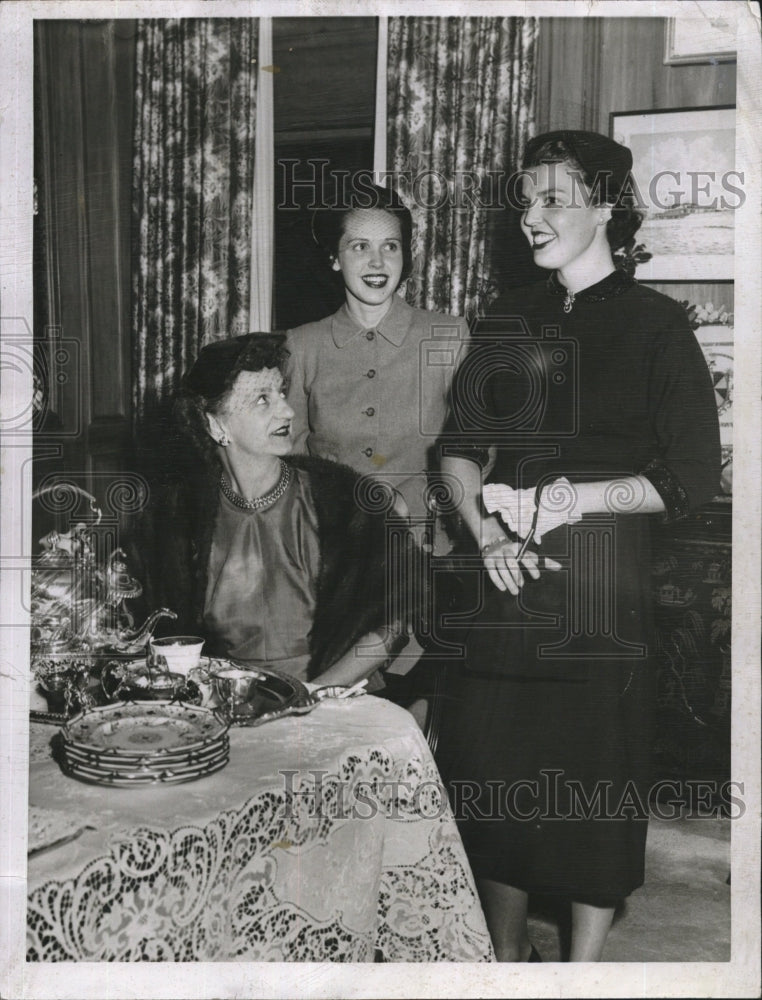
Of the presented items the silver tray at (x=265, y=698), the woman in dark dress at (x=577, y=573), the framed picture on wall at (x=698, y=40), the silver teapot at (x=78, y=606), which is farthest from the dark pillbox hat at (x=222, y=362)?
the framed picture on wall at (x=698, y=40)

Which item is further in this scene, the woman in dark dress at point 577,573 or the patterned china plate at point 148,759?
the woman in dark dress at point 577,573

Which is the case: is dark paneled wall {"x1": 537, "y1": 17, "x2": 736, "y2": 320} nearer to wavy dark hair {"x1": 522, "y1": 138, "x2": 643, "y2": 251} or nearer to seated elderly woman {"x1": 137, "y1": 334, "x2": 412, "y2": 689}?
wavy dark hair {"x1": 522, "y1": 138, "x2": 643, "y2": 251}

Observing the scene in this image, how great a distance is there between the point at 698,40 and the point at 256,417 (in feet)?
5.00

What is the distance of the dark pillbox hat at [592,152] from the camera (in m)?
2.47

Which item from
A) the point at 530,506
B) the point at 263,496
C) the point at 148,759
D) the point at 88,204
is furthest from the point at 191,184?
the point at 148,759

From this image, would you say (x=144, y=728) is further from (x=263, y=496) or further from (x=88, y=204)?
(x=88, y=204)

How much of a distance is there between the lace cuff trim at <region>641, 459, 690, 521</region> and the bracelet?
Result: 1.31ft

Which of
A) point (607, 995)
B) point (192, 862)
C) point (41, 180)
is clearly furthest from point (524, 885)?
point (41, 180)

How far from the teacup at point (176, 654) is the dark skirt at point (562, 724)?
665 millimetres

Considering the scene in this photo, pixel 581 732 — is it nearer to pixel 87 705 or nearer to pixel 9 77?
pixel 87 705

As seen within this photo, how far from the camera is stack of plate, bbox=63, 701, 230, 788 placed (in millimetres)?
2166

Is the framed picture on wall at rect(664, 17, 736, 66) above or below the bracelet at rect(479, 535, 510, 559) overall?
above

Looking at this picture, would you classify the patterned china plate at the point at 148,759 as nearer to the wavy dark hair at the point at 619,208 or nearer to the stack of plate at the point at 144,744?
the stack of plate at the point at 144,744

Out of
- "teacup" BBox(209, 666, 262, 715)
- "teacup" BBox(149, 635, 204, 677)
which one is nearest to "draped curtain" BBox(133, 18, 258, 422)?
"teacup" BBox(149, 635, 204, 677)
